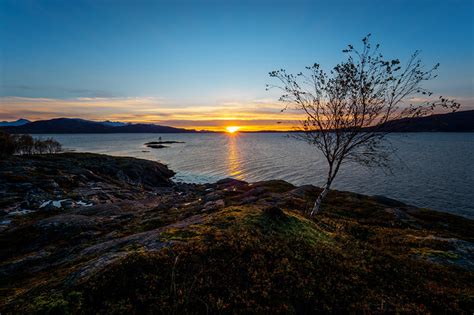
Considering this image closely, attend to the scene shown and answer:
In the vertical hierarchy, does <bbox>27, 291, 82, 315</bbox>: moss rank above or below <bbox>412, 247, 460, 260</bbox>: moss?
above

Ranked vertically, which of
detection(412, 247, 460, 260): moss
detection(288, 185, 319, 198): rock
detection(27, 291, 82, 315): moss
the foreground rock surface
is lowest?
detection(288, 185, 319, 198): rock

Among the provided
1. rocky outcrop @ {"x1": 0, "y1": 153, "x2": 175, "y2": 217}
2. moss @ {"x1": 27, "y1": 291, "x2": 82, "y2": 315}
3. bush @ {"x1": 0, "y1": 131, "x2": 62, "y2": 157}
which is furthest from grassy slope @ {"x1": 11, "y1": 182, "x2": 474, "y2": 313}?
bush @ {"x1": 0, "y1": 131, "x2": 62, "y2": 157}

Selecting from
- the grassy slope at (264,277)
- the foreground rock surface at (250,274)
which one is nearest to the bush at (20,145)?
the foreground rock surface at (250,274)

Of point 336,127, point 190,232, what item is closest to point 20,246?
point 190,232

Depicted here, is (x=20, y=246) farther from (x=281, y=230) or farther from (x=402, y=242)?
(x=402, y=242)

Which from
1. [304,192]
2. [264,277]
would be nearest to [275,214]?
[264,277]

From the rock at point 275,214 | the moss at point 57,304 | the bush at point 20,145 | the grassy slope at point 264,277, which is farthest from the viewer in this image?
the bush at point 20,145

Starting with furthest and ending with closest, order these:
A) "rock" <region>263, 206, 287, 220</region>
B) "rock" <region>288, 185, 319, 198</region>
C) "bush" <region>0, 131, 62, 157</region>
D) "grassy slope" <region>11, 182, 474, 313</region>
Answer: "bush" <region>0, 131, 62, 157</region>
"rock" <region>288, 185, 319, 198</region>
"rock" <region>263, 206, 287, 220</region>
"grassy slope" <region>11, 182, 474, 313</region>

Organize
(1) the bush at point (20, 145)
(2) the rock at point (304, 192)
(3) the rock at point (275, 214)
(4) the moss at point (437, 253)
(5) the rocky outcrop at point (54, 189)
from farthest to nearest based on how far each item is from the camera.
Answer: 1. (1) the bush at point (20, 145)
2. (2) the rock at point (304, 192)
3. (5) the rocky outcrop at point (54, 189)
4. (4) the moss at point (437, 253)
5. (3) the rock at point (275, 214)

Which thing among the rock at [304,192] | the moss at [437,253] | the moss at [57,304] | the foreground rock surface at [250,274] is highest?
the moss at [57,304]

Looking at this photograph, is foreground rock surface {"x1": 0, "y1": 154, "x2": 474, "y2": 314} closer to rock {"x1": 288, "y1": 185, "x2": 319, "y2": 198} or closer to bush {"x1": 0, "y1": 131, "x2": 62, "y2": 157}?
rock {"x1": 288, "y1": 185, "x2": 319, "y2": 198}

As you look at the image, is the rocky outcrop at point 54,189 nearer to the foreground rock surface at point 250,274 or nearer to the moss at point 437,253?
the foreground rock surface at point 250,274

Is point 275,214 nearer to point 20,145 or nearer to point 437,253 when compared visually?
point 437,253

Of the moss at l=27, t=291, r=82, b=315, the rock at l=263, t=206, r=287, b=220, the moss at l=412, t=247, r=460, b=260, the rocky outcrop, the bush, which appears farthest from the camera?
the bush
